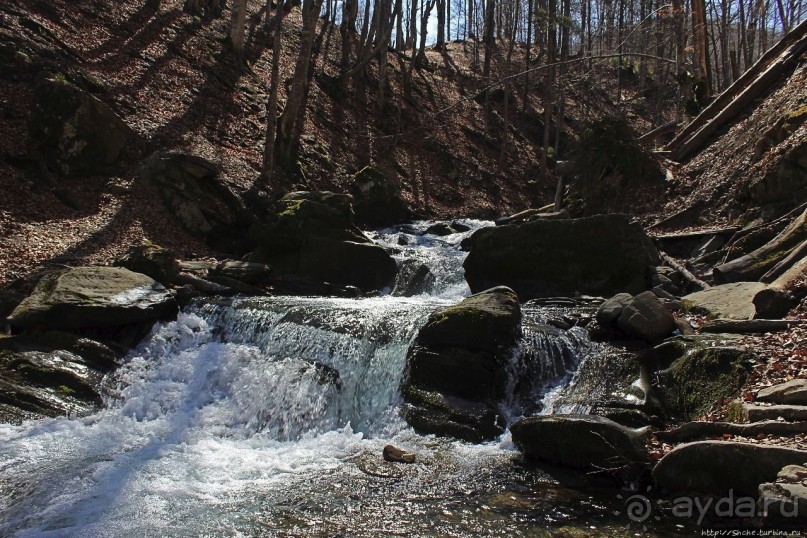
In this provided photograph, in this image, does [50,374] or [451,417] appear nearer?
[451,417]

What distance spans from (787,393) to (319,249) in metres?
9.85

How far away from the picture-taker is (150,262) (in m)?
10.8

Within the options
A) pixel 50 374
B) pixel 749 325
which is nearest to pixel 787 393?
pixel 749 325

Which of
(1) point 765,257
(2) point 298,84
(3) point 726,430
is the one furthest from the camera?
(2) point 298,84

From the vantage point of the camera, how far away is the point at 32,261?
33.9 ft

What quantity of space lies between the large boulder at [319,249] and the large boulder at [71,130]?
172 inches

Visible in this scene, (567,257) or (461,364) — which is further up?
(567,257)

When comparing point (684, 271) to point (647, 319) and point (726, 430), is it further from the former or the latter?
point (726, 430)

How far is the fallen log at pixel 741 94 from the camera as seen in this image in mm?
14188

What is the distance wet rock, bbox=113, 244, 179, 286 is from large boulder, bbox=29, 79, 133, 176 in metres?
4.10

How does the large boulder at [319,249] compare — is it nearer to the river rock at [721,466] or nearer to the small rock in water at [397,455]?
the small rock in water at [397,455]

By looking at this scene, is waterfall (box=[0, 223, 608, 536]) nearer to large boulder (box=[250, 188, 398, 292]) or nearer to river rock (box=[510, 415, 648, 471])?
river rock (box=[510, 415, 648, 471])

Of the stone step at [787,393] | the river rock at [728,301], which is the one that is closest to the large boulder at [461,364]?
the river rock at [728,301]

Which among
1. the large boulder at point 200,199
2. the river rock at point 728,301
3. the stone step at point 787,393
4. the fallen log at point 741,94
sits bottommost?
the stone step at point 787,393
